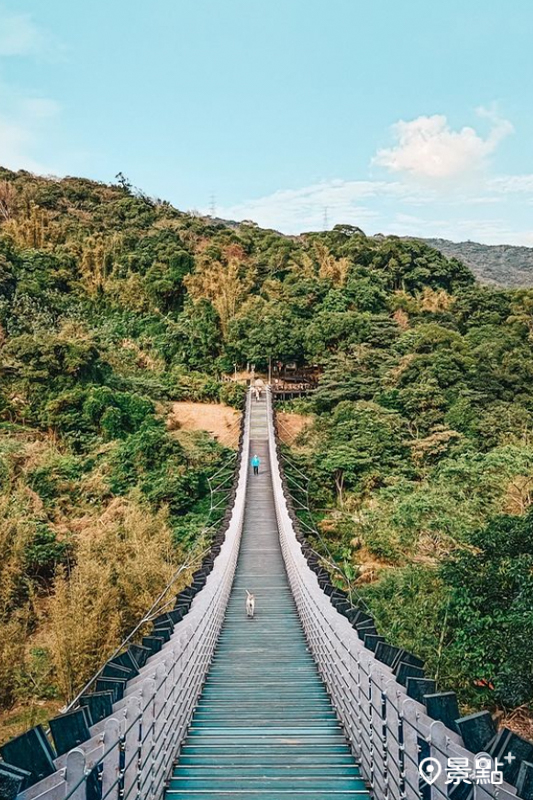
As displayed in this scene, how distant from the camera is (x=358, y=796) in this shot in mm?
2420

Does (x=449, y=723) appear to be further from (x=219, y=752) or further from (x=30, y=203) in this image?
(x=30, y=203)

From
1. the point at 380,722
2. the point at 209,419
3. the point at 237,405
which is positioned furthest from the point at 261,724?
the point at 237,405

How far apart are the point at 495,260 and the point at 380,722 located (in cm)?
8938

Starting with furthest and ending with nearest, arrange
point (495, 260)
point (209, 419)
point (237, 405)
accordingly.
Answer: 1. point (495, 260)
2. point (237, 405)
3. point (209, 419)

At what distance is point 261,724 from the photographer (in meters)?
3.30

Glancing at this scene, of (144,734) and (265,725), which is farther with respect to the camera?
(265,725)

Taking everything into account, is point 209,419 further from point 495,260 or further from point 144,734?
point 495,260

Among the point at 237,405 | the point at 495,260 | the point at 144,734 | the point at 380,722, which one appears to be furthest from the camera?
the point at 495,260

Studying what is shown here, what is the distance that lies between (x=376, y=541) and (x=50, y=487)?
6711 mm

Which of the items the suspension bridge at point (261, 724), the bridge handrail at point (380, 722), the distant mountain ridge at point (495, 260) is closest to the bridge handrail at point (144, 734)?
the suspension bridge at point (261, 724)

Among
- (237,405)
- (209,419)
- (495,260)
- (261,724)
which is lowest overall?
(261,724)

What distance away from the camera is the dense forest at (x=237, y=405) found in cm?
716

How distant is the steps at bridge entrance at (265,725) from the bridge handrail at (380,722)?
141mm

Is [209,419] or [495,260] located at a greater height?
[495,260]
